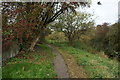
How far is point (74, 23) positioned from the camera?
17.4 meters

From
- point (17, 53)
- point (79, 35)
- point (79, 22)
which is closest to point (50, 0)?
point (17, 53)

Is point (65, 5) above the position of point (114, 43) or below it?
above

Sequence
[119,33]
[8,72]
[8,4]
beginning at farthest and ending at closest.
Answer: [119,33]
[8,4]
[8,72]

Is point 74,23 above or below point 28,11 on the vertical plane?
above

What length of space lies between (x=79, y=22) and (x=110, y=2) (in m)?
8.60

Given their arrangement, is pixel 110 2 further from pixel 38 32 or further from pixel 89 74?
Answer: pixel 38 32

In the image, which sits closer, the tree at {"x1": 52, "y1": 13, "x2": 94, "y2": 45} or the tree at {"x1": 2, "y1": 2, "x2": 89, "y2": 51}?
the tree at {"x1": 2, "y1": 2, "x2": 89, "y2": 51}

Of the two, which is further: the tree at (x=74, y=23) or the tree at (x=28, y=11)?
the tree at (x=74, y=23)

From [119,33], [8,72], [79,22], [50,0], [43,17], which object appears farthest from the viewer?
[79,22]

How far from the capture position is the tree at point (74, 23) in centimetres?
1698

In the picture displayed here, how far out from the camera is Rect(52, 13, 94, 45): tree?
1698 cm

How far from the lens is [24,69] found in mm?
5707

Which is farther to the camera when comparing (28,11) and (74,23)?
(74,23)

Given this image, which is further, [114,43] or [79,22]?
[79,22]
